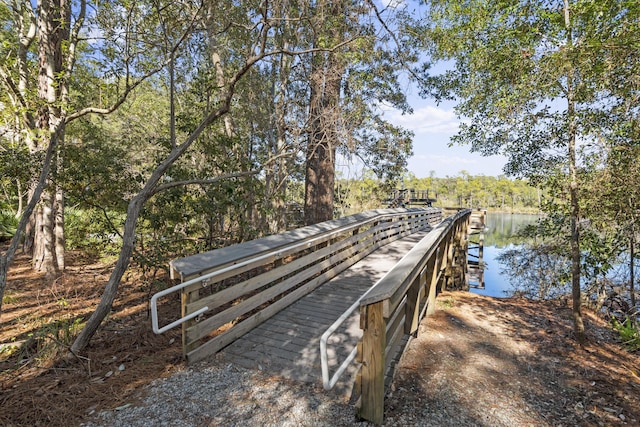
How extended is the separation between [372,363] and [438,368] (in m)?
1.48

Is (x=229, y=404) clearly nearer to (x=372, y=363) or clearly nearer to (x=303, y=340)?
(x=303, y=340)

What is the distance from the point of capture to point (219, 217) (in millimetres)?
6109

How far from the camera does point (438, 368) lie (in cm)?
329

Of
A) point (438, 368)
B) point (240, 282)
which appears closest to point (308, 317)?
point (240, 282)

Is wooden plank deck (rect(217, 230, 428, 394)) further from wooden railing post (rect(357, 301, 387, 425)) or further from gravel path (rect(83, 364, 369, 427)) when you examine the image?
wooden railing post (rect(357, 301, 387, 425))

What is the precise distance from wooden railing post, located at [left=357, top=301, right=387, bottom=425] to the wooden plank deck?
14.8 inches

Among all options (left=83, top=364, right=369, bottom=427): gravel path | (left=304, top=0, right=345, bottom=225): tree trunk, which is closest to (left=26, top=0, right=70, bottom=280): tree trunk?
(left=83, top=364, right=369, bottom=427): gravel path

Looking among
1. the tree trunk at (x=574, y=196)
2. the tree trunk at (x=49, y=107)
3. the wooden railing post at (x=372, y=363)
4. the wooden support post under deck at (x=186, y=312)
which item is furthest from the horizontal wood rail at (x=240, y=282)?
the tree trunk at (x=574, y=196)

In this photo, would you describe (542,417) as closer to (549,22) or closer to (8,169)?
(549,22)

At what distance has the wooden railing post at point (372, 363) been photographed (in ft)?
7.26

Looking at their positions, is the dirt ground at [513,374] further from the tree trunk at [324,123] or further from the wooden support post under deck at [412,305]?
the tree trunk at [324,123]

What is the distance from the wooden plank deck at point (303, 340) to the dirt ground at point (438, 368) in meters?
0.59

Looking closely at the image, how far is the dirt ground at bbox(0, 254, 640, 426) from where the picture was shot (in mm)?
2628

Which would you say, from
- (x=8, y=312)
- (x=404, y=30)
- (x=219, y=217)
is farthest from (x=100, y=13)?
(x=404, y=30)
